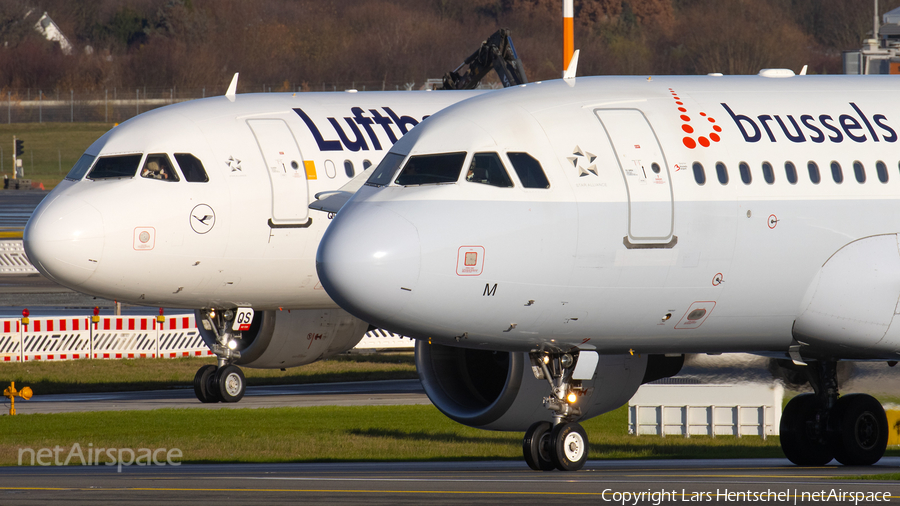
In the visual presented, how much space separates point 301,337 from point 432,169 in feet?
34.0

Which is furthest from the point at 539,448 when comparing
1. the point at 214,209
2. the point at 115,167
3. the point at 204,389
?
the point at 204,389

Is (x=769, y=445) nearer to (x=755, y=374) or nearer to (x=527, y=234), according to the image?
(x=755, y=374)

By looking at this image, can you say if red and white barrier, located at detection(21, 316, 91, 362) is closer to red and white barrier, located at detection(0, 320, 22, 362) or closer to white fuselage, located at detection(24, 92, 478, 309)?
red and white barrier, located at detection(0, 320, 22, 362)

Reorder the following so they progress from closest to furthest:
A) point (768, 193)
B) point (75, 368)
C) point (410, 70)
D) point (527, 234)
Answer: point (527, 234) < point (768, 193) < point (75, 368) < point (410, 70)

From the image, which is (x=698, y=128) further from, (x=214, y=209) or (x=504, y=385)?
(x=214, y=209)

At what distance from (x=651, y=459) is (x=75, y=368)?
1869cm

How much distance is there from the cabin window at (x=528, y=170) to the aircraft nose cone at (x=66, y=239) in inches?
404

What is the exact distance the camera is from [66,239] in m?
24.2

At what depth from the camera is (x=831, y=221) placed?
17.9m

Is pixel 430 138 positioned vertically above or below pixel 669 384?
above

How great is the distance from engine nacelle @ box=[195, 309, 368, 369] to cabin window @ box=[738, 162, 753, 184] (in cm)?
1024

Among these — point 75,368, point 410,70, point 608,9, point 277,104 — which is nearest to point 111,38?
point 410,70

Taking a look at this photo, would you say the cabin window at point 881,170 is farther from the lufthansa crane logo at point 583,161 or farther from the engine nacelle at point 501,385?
the lufthansa crane logo at point 583,161

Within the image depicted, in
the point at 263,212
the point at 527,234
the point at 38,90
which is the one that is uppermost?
the point at 527,234
